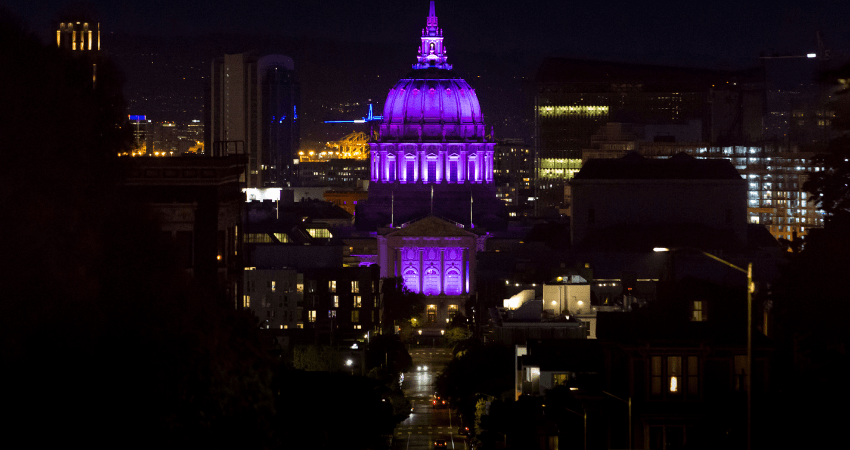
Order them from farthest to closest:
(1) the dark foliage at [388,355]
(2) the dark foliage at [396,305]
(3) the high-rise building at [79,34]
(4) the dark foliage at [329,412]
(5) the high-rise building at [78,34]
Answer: (2) the dark foliage at [396,305], (1) the dark foliage at [388,355], (4) the dark foliage at [329,412], (3) the high-rise building at [79,34], (5) the high-rise building at [78,34]

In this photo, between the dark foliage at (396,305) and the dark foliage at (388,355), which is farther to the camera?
the dark foliage at (396,305)

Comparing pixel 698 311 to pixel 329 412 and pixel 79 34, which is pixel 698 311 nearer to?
pixel 329 412

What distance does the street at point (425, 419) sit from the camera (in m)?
103

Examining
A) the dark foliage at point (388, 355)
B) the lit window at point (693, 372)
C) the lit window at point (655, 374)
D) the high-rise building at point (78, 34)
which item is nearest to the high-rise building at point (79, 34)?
the high-rise building at point (78, 34)

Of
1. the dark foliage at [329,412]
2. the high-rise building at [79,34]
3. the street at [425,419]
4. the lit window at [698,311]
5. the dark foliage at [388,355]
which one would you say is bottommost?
the street at [425,419]

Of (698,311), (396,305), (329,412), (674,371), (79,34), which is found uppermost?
(79,34)

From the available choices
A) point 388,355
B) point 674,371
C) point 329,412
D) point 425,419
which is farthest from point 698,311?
point 388,355

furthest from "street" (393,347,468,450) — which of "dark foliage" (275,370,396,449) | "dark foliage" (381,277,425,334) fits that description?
"dark foliage" (381,277,425,334)

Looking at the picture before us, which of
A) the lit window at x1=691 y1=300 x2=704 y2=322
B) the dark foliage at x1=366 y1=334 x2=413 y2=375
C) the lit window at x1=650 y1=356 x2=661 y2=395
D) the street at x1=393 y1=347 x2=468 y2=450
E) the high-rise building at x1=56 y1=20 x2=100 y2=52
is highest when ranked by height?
the high-rise building at x1=56 y1=20 x2=100 y2=52

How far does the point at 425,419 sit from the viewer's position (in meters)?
114

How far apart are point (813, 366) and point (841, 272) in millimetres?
6074

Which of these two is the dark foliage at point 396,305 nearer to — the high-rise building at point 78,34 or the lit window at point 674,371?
the lit window at point 674,371

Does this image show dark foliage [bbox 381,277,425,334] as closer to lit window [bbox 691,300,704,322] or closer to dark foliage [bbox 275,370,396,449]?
dark foliage [bbox 275,370,396,449]

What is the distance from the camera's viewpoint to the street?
337 ft
